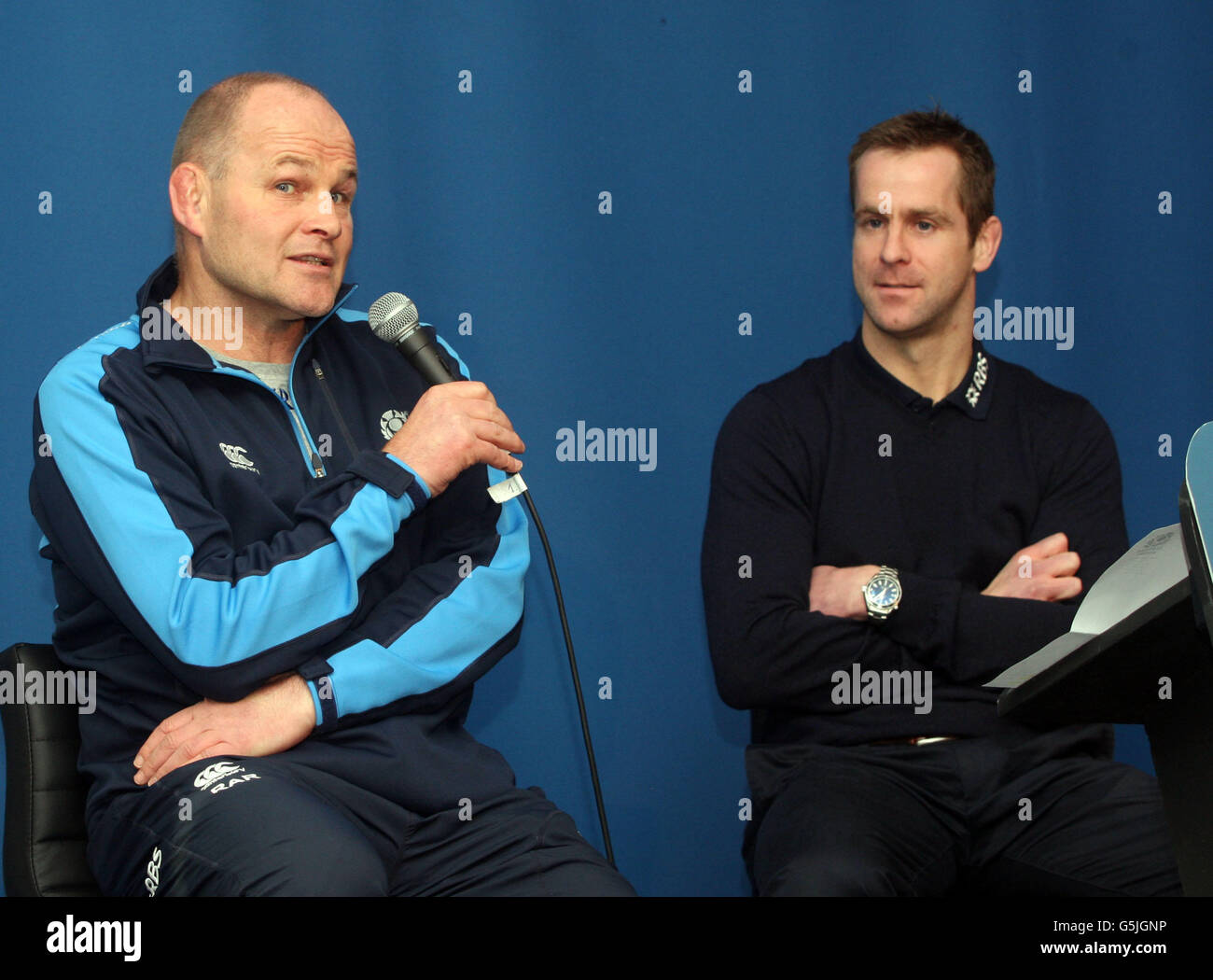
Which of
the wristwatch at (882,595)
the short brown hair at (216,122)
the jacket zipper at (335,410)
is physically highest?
the short brown hair at (216,122)

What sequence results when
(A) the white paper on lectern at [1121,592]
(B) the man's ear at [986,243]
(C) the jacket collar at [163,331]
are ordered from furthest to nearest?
1. (B) the man's ear at [986,243]
2. (C) the jacket collar at [163,331]
3. (A) the white paper on lectern at [1121,592]

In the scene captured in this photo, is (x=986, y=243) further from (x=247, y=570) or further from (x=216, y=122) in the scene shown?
(x=247, y=570)

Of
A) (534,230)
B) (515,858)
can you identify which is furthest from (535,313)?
(515,858)

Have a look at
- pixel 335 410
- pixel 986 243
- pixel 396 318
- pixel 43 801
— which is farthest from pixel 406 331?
pixel 986 243

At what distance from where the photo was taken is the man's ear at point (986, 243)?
7.46 feet

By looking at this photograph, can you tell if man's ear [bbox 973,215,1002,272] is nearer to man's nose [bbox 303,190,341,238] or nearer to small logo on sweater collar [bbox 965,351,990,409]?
small logo on sweater collar [bbox 965,351,990,409]

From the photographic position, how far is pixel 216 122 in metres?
1.91

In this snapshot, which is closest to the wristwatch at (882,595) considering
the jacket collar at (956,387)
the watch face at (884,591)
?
the watch face at (884,591)

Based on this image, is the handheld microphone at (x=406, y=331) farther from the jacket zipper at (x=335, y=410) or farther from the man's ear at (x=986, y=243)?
the man's ear at (x=986, y=243)

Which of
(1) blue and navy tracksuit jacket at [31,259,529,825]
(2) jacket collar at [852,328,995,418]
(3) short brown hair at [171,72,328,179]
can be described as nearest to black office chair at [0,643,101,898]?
(1) blue and navy tracksuit jacket at [31,259,529,825]

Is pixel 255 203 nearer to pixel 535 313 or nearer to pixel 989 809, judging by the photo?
pixel 535 313

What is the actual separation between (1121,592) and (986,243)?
122 cm

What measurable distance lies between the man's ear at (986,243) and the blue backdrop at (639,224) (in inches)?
13.1

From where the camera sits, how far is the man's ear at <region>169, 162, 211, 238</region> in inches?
75.2
